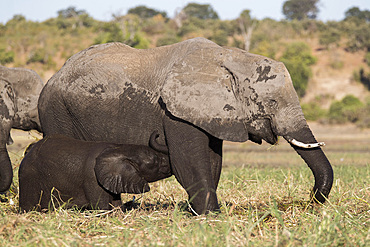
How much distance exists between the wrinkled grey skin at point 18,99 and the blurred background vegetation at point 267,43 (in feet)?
63.0

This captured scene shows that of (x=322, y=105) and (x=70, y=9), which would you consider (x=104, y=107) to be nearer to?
(x=322, y=105)

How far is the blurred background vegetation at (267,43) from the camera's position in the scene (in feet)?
105

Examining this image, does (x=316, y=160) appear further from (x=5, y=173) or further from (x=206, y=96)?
(x=5, y=173)

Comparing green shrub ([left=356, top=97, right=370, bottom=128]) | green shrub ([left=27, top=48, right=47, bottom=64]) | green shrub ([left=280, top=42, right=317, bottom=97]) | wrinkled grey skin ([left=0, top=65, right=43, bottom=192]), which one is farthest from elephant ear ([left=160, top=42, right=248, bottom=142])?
green shrub ([left=27, top=48, right=47, bottom=64])

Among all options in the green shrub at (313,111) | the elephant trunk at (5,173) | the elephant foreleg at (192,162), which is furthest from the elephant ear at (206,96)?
the green shrub at (313,111)

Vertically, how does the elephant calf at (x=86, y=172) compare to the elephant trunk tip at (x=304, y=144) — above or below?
below

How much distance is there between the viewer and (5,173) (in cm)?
620

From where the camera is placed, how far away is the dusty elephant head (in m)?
4.62

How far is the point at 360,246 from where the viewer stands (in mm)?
3404

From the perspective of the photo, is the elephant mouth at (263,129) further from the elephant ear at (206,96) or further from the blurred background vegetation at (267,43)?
the blurred background vegetation at (267,43)

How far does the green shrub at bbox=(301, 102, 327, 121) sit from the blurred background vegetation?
54mm

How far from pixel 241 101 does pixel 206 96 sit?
304 millimetres

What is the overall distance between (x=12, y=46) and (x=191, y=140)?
131ft

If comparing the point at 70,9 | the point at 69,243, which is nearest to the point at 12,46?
the point at 70,9
